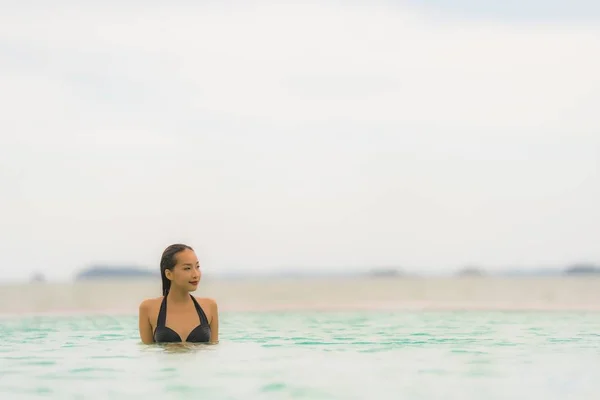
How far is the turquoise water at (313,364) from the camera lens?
8.54m

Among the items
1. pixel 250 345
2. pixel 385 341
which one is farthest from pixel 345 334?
pixel 250 345

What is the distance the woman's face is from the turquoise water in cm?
81

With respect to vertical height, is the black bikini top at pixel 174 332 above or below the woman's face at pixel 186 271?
below

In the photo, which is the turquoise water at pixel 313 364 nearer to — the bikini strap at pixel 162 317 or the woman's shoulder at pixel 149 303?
the bikini strap at pixel 162 317

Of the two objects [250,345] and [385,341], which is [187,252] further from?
[385,341]

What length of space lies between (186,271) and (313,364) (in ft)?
5.73

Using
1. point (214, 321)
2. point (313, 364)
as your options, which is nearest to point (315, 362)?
point (313, 364)

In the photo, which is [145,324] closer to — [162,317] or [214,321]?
[162,317]

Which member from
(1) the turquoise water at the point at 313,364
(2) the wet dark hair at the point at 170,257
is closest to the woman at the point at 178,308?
(2) the wet dark hair at the point at 170,257

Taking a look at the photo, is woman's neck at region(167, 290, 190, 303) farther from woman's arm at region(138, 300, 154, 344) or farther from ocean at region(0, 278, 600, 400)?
ocean at region(0, 278, 600, 400)

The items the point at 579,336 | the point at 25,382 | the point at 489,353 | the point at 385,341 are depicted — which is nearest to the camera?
the point at 25,382

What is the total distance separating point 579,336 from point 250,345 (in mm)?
5133

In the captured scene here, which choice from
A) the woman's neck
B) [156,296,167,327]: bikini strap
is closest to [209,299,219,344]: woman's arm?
the woman's neck

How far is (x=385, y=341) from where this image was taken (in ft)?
43.5
